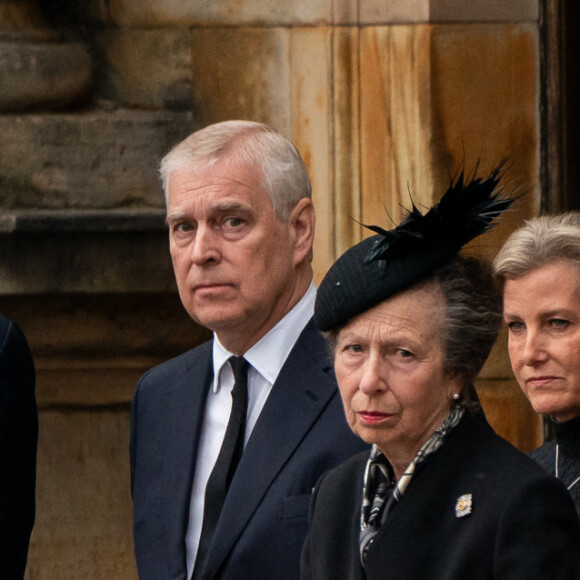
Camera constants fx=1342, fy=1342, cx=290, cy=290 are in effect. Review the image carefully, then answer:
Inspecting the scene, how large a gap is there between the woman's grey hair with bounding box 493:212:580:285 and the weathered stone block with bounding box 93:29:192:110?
6.87 feet

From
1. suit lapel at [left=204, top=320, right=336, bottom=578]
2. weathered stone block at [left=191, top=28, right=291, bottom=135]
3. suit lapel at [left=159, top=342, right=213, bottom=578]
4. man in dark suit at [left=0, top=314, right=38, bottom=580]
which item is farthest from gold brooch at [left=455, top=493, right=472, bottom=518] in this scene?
weathered stone block at [left=191, top=28, right=291, bottom=135]

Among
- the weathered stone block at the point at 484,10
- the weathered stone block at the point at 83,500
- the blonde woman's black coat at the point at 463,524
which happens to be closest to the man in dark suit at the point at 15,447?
the blonde woman's black coat at the point at 463,524

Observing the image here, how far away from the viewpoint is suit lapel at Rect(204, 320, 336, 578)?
2646 millimetres

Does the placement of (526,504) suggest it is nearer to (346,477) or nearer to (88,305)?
(346,477)

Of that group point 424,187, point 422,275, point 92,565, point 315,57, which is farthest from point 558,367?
point 92,565

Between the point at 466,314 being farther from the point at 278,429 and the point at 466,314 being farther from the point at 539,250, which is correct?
the point at 278,429

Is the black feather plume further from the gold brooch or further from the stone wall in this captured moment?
the stone wall

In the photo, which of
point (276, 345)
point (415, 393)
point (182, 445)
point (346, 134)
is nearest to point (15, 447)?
point (182, 445)

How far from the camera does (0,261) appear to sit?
13.8 ft

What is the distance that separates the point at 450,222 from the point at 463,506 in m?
0.47

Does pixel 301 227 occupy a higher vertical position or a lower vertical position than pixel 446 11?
lower

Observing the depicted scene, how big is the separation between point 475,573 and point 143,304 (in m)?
2.51

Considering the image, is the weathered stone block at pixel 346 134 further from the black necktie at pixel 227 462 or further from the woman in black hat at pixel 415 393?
the woman in black hat at pixel 415 393

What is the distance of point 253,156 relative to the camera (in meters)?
2.78
